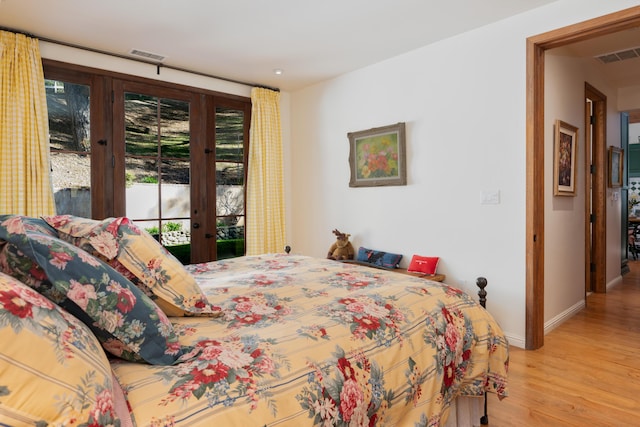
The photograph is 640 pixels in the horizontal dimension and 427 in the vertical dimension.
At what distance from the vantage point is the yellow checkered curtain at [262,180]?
4.67 m

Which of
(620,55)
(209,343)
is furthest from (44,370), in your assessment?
(620,55)

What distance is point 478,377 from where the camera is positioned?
181 centimetres

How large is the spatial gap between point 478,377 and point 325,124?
3.46 m

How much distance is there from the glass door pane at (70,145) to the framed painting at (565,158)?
4.32 meters

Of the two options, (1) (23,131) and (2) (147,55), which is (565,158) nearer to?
(2) (147,55)

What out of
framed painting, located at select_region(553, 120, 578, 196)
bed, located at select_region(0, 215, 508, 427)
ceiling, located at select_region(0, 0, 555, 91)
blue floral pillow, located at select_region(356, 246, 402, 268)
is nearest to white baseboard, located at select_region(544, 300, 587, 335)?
framed painting, located at select_region(553, 120, 578, 196)

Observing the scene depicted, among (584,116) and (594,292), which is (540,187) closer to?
(584,116)

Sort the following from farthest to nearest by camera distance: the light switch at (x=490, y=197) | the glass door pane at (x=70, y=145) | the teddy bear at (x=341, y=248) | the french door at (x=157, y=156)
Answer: the teddy bear at (x=341, y=248) < the french door at (x=157, y=156) < the glass door pane at (x=70, y=145) < the light switch at (x=490, y=197)

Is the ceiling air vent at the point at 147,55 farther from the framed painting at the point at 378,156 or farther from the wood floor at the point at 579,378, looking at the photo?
the wood floor at the point at 579,378

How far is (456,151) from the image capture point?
11.3 ft

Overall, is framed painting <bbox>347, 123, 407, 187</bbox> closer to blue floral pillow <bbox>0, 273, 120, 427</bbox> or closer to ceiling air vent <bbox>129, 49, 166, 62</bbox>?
ceiling air vent <bbox>129, 49, 166, 62</bbox>

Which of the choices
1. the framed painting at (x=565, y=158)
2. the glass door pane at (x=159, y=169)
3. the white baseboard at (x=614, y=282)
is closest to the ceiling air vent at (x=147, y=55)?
the glass door pane at (x=159, y=169)

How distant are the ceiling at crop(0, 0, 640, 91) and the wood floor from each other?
8.65 ft

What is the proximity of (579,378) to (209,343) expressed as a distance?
2.55m
